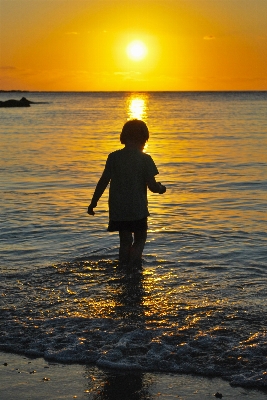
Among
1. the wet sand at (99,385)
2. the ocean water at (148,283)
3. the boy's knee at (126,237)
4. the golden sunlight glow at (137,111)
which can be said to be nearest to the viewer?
the wet sand at (99,385)

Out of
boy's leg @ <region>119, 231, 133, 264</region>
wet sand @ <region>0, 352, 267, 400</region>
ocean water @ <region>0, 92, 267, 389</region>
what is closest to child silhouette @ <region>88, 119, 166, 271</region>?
boy's leg @ <region>119, 231, 133, 264</region>

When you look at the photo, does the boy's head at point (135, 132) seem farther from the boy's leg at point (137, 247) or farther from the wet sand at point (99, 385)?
the wet sand at point (99, 385)

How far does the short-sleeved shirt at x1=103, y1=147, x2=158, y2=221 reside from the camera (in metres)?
7.30

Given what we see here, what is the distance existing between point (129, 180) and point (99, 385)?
10.3ft

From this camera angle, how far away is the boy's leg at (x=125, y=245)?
7.54 m

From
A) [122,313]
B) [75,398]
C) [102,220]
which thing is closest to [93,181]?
[102,220]

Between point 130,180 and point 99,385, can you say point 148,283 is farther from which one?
point 99,385

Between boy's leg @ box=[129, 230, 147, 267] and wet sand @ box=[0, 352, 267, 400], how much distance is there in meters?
2.76

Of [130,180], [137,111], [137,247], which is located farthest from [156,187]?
[137,111]

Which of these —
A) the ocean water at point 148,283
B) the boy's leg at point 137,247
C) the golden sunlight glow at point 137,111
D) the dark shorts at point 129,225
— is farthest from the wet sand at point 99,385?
the golden sunlight glow at point 137,111

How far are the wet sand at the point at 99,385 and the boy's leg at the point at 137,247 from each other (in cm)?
276

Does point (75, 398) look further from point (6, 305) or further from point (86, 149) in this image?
point (86, 149)

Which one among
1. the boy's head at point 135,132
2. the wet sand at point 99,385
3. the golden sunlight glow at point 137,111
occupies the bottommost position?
the wet sand at point 99,385

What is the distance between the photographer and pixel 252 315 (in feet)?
19.5
